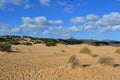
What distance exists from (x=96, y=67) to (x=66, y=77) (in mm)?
3388

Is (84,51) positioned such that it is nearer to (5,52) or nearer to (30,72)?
(5,52)

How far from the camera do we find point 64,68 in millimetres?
17250

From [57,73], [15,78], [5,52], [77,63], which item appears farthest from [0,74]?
[5,52]

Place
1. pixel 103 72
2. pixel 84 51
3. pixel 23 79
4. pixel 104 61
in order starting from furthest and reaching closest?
pixel 84 51 → pixel 104 61 → pixel 103 72 → pixel 23 79

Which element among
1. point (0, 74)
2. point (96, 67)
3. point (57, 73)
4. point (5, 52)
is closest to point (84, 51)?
point (5, 52)

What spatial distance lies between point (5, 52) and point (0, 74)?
43.3ft

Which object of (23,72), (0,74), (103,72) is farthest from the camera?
(103,72)

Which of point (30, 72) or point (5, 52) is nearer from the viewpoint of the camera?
point (30, 72)

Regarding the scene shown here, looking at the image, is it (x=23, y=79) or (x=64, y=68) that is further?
(x=64, y=68)

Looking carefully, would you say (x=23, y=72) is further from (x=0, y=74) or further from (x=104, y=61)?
(x=104, y=61)

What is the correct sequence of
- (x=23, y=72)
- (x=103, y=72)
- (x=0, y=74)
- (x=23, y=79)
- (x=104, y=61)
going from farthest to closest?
(x=104, y=61)
(x=103, y=72)
(x=23, y=72)
(x=0, y=74)
(x=23, y=79)

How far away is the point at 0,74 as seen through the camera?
1470cm

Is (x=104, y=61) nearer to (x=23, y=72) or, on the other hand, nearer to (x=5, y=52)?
(x=23, y=72)

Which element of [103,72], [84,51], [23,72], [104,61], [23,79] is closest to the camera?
[23,79]
